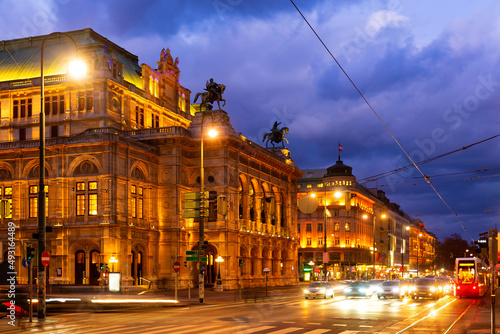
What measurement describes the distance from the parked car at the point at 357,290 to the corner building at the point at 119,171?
1060 centimetres

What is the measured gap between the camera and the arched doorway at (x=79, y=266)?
216 ft

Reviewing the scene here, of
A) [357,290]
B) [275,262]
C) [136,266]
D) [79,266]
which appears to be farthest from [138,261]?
[357,290]

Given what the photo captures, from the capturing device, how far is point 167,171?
7231 centimetres

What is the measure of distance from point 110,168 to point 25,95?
18019 millimetres

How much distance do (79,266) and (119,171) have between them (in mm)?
10350

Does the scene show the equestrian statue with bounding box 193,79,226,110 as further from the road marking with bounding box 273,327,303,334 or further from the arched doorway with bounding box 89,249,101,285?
the road marking with bounding box 273,327,303,334

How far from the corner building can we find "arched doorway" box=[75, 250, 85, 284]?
3.9 inches

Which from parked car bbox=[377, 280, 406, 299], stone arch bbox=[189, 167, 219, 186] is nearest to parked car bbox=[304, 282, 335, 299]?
parked car bbox=[377, 280, 406, 299]

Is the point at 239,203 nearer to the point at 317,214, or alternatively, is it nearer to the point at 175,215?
the point at 175,215

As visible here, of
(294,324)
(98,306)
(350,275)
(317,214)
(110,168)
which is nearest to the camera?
(294,324)

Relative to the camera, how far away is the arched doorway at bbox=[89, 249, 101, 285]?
65.2 metres

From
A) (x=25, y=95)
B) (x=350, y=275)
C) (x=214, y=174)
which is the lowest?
(x=350, y=275)

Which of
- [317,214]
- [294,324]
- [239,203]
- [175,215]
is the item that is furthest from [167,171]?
[317,214]

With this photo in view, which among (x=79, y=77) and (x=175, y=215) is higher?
(x=79, y=77)
